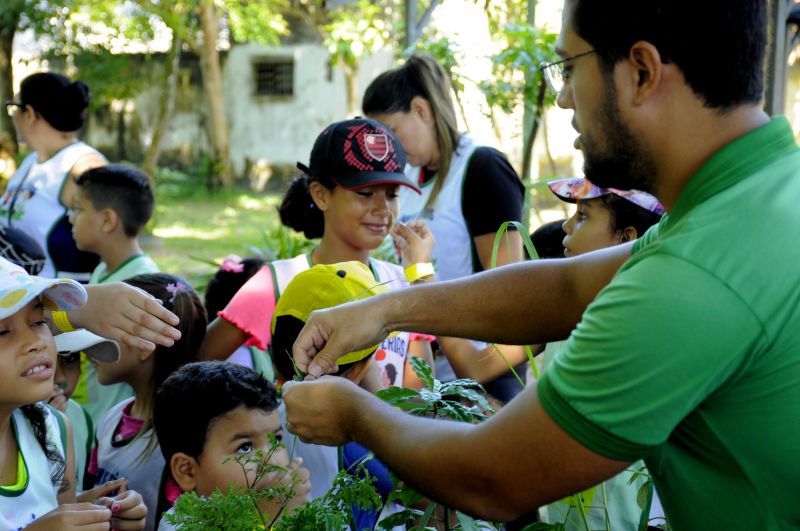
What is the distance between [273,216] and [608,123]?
581 inches

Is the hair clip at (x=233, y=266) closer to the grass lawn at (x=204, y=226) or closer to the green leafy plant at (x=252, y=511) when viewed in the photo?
the green leafy plant at (x=252, y=511)

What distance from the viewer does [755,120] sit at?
1575 millimetres

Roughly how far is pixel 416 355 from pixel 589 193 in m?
0.80

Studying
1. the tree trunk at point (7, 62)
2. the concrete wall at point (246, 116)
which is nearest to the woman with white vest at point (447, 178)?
the tree trunk at point (7, 62)

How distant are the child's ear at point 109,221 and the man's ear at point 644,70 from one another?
3.14m

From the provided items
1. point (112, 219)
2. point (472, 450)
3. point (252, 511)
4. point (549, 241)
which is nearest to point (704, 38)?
point (472, 450)

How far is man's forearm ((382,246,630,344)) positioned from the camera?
2.09 m

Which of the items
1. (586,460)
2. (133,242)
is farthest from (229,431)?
(133,242)

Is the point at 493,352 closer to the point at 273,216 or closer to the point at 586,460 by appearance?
the point at 586,460

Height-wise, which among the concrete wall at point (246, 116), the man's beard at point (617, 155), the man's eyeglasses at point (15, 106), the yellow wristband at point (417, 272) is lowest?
the concrete wall at point (246, 116)

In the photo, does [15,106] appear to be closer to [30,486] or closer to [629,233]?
[30,486]

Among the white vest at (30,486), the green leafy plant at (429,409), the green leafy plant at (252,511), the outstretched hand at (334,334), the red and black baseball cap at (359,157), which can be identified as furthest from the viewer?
the red and black baseball cap at (359,157)

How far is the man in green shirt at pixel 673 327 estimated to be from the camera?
54.2 inches

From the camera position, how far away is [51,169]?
16.0 ft
